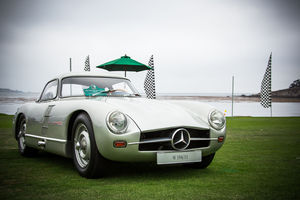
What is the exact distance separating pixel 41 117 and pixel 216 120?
8.47 ft

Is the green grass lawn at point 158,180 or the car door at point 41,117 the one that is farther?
the car door at point 41,117

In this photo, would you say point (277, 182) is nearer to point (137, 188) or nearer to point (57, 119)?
point (137, 188)

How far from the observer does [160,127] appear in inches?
133

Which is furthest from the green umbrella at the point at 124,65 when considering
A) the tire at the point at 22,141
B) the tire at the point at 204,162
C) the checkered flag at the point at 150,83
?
the checkered flag at the point at 150,83

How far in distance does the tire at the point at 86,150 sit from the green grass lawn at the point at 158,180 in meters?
0.10

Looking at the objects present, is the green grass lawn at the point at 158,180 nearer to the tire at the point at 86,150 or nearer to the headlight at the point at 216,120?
the tire at the point at 86,150

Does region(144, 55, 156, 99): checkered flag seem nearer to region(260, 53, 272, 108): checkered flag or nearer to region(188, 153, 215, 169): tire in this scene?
region(260, 53, 272, 108): checkered flag

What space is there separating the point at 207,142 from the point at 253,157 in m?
1.68

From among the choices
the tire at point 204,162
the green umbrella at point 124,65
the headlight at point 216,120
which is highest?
the green umbrella at point 124,65

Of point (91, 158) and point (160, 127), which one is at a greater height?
point (160, 127)

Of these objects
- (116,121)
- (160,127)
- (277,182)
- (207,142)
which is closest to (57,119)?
(116,121)

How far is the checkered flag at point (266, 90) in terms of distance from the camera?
82.8ft

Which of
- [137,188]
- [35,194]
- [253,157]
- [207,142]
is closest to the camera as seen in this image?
[35,194]

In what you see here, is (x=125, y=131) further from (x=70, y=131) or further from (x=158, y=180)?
(x=70, y=131)
